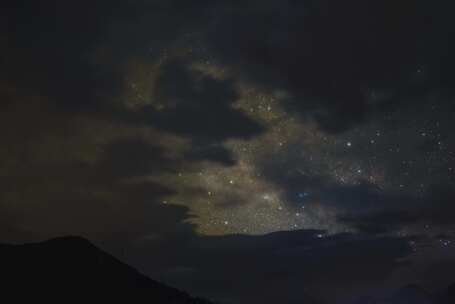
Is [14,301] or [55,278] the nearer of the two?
[14,301]

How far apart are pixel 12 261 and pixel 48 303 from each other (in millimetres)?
25803

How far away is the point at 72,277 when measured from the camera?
152 metres

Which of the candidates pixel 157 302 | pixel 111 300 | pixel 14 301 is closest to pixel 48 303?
pixel 14 301

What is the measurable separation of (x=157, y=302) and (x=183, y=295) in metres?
13.8

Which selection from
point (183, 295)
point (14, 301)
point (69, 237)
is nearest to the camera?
point (14, 301)

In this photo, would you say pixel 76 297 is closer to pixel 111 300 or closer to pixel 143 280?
pixel 111 300

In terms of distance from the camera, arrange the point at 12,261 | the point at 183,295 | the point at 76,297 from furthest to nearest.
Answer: the point at 183,295 < the point at 12,261 < the point at 76,297

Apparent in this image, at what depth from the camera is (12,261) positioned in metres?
149

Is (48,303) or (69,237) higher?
(69,237)

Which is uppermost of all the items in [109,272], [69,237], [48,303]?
[69,237]

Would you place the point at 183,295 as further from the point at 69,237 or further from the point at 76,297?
the point at 69,237

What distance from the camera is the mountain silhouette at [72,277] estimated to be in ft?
450

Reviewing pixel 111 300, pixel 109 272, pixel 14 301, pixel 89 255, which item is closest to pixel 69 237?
pixel 89 255

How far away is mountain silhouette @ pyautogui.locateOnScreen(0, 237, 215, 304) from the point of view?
137m
